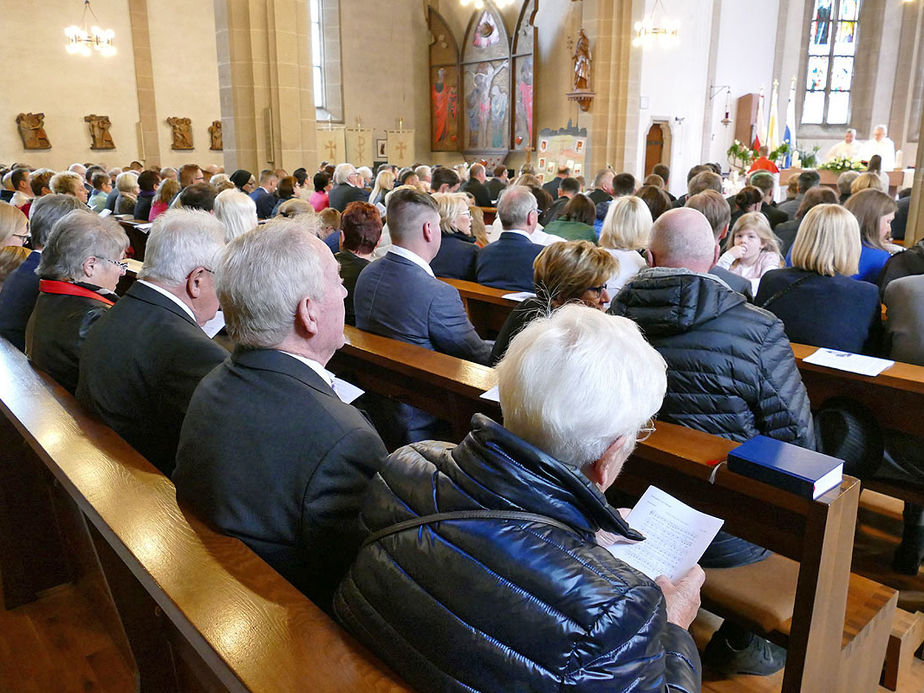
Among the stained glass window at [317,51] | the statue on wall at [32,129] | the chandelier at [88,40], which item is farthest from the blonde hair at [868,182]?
the statue on wall at [32,129]

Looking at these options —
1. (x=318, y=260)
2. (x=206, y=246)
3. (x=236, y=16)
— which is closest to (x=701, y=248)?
(x=318, y=260)

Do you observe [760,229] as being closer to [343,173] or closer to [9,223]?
[9,223]

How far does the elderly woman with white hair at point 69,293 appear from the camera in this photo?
2.82m

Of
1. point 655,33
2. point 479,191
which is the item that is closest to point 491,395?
point 479,191

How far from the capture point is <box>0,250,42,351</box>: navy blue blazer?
11.5 feet

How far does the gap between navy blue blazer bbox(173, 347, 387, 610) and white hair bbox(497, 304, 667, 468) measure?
0.42 metres

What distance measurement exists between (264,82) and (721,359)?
9.46 metres

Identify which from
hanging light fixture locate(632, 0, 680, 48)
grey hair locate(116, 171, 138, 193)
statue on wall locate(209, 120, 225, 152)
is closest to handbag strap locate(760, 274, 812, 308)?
grey hair locate(116, 171, 138, 193)

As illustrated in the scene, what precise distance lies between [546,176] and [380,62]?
18.4 feet

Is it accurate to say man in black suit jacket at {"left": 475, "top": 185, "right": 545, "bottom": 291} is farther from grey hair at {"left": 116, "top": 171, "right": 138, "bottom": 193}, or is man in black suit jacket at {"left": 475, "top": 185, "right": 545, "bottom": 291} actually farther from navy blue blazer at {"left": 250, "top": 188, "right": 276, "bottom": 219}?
grey hair at {"left": 116, "top": 171, "right": 138, "bottom": 193}

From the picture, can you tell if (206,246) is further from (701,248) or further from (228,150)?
(228,150)

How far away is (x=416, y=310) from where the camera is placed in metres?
3.37

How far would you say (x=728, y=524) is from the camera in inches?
75.0

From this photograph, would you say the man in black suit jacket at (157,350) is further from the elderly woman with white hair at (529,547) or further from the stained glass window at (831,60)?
the stained glass window at (831,60)
